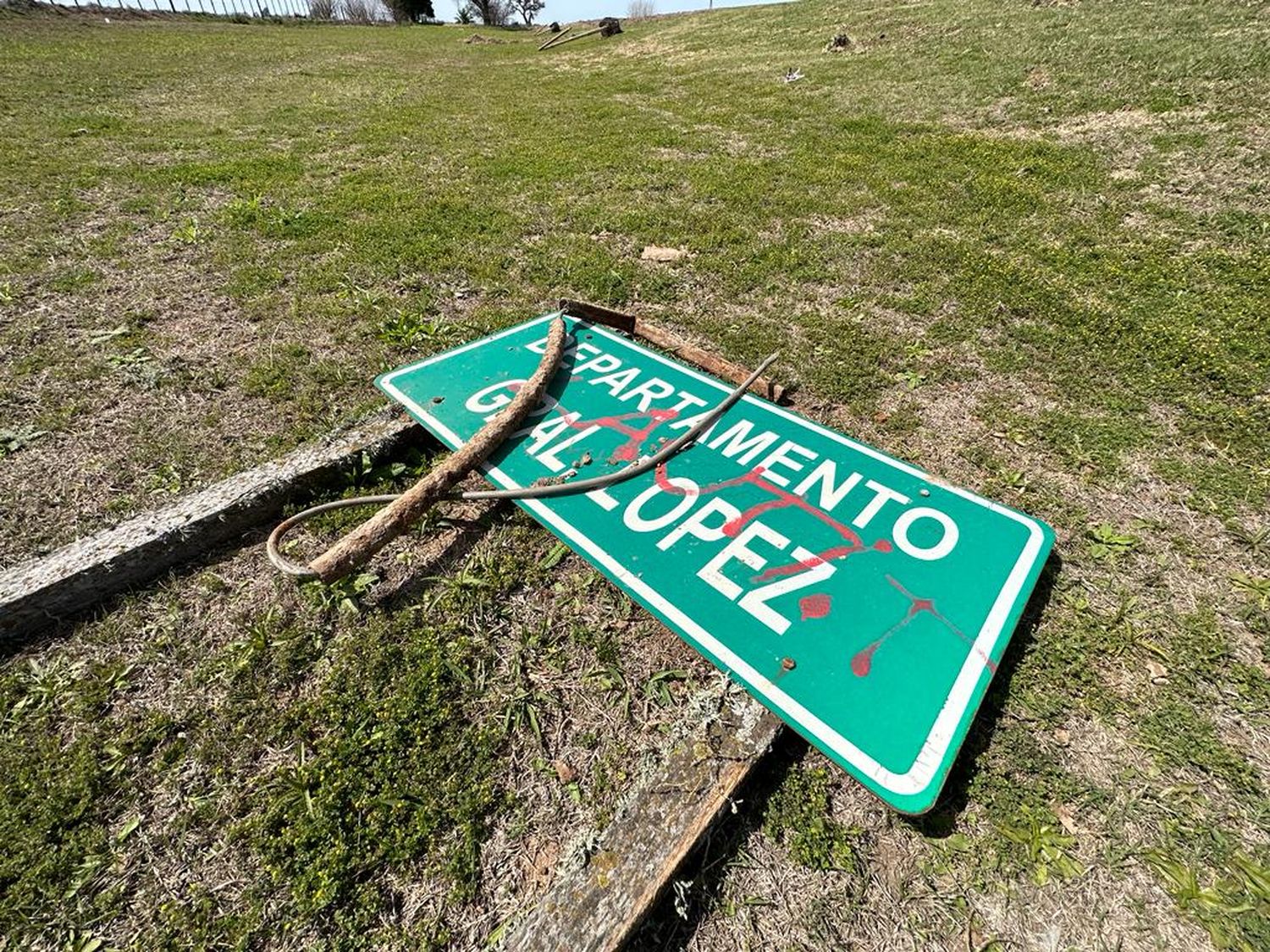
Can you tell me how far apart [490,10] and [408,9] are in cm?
786

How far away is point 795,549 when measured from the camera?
215 cm

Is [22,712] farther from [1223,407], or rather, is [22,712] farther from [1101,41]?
[1101,41]

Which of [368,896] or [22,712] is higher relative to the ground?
[22,712]

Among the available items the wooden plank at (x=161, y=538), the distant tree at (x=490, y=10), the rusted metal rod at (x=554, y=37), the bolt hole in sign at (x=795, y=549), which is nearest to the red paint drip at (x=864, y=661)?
the bolt hole in sign at (x=795, y=549)

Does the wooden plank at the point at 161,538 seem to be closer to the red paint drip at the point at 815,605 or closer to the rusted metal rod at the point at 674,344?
the rusted metal rod at the point at 674,344

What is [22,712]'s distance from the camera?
71.7 inches

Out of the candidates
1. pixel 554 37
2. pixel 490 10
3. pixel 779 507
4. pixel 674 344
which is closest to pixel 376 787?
pixel 779 507

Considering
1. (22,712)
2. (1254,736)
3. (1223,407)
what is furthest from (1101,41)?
(22,712)

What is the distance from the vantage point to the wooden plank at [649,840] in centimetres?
138

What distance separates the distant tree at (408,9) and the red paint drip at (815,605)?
4920 centimetres

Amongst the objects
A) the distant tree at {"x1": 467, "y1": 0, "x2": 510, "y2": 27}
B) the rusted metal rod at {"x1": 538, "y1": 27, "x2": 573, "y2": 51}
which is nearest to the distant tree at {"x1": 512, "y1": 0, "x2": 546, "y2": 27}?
the distant tree at {"x1": 467, "y1": 0, "x2": 510, "y2": 27}

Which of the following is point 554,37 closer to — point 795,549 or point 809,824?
point 795,549

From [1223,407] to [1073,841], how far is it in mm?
2719

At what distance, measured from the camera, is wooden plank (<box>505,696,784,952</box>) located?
1.38 m
